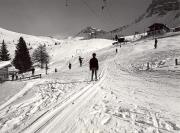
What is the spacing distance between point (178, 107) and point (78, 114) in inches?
165

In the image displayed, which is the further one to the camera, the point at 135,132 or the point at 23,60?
the point at 23,60

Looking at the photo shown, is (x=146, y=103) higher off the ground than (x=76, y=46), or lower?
lower

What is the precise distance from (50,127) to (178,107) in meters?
5.31

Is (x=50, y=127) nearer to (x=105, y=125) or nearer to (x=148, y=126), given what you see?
(x=105, y=125)

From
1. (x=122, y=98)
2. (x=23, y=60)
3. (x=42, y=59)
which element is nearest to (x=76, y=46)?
(x=42, y=59)

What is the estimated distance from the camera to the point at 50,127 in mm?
6176

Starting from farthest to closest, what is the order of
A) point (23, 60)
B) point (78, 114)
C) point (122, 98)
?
point (23, 60) < point (122, 98) < point (78, 114)

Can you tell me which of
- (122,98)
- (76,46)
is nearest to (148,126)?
(122,98)

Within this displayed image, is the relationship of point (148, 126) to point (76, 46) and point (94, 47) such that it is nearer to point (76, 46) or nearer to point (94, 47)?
point (94, 47)

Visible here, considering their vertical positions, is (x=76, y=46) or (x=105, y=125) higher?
(x=76, y=46)

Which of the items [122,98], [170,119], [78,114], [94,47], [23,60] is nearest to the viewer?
[170,119]

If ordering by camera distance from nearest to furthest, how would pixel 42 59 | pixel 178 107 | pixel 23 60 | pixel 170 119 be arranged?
pixel 170 119 < pixel 178 107 < pixel 23 60 < pixel 42 59

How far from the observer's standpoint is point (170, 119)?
665cm

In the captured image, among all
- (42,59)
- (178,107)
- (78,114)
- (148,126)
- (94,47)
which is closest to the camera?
(148,126)
